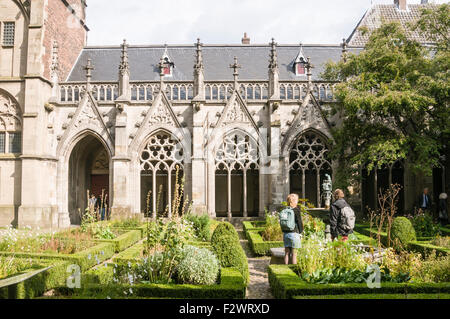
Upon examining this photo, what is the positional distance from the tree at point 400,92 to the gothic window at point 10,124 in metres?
14.2

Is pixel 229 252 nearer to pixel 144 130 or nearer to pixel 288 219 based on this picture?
pixel 288 219

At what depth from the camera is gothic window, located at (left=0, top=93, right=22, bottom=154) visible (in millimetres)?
15828

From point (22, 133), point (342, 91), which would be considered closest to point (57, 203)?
point (22, 133)

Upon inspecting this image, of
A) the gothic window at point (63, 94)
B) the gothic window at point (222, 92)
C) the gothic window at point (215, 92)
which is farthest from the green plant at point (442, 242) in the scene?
the gothic window at point (63, 94)

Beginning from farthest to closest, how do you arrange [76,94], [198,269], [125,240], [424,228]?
1. [76,94]
2. [424,228]
3. [125,240]
4. [198,269]

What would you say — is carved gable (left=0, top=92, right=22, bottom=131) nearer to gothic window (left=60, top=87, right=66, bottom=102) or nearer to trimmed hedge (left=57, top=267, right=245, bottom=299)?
gothic window (left=60, top=87, right=66, bottom=102)

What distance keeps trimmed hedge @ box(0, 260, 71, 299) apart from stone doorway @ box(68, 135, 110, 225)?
979 centimetres

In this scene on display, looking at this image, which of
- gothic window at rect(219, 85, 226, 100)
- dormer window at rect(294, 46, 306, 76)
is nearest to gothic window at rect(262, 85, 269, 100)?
gothic window at rect(219, 85, 226, 100)

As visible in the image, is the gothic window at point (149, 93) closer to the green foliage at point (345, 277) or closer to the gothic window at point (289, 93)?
the gothic window at point (289, 93)

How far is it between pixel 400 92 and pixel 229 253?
8.80 meters

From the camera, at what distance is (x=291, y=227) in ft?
22.2

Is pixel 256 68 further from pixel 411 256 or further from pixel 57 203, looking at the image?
pixel 411 256

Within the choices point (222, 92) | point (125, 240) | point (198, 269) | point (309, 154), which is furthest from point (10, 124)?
point (198, 269)

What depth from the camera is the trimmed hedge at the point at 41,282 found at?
18.6 feet
